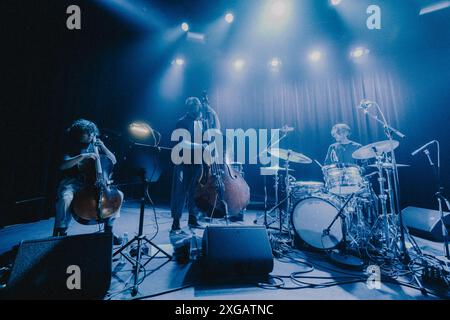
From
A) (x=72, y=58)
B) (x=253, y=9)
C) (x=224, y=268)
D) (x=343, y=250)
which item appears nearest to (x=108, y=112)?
(x=72, y=58)

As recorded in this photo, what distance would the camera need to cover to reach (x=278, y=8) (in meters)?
5.55

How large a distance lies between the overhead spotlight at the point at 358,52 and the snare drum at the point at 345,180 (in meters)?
4.91

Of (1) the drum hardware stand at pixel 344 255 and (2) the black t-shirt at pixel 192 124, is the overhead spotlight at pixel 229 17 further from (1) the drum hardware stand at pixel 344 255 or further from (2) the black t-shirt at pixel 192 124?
(1) the drum hardware stand at pixel 344 255

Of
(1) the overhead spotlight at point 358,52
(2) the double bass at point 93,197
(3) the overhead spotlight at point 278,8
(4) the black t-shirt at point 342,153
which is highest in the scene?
(3) the overhead spotlight at point 278,8

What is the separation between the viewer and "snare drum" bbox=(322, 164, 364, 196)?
9.52ft

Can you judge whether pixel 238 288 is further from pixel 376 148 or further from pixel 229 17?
pixel 229 17

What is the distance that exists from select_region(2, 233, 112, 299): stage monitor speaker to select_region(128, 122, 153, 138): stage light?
91 centimetres

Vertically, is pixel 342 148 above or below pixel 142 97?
below

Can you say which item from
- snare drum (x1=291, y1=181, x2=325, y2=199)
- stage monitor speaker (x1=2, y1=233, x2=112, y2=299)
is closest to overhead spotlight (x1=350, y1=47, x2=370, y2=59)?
snare drum (x1=291, y1=181, x2=325, y2=199)

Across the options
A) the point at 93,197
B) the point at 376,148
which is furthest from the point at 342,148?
the point at 93,197

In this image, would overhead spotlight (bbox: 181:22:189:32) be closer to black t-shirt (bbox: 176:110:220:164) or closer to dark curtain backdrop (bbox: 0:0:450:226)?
A: dark curtain backdrop (bbox: 0:0:450:226)

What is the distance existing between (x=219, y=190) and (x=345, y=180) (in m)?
1.87

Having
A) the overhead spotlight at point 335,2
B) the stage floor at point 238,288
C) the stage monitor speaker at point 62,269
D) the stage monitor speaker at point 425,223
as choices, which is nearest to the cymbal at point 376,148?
the stage floor at point 238,288

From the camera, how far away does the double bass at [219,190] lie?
347 cm
